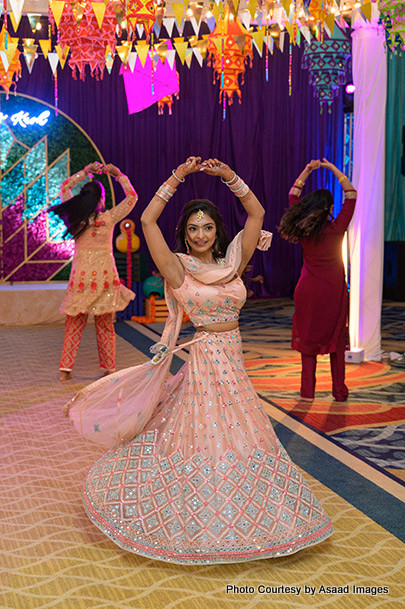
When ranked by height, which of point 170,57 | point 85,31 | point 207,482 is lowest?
point 207,482

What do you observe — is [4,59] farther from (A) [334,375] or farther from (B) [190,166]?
(B) [190,166]

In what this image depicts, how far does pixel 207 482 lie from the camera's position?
3.00 m

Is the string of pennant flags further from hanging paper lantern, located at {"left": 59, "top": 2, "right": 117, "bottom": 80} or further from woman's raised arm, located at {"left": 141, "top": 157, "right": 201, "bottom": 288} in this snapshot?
woman's raised arm, located at {"left": 141, "top": 157, "right": 201, "bottom": 288}

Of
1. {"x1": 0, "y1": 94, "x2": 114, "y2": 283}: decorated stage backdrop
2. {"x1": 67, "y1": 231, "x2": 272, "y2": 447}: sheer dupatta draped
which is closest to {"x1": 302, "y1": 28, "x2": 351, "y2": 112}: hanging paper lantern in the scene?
{"x1": 0, "y1": 94, "x2": 114, "y2": 283}: decorated stage backdrop

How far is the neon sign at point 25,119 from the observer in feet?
31.9

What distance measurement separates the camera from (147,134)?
10.2m

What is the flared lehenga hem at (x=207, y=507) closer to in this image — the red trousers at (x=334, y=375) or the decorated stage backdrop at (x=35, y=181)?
the red trousers at (x=334, y=375)

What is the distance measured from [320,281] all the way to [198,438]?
8.28 feet

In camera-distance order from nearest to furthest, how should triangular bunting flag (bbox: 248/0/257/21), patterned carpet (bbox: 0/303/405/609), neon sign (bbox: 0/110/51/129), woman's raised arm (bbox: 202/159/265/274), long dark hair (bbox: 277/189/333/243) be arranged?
1. patterned carpet (bbox: 0/303/405/609)
2. woman's raised arm (bbox: 202/159/265/274)
3. triangular bunting flag (bbox: 248/0/257/21)
4. long dark hair (bbox: 277/189/333/243)
5. neon sign (bbox: 0/110/51/129)

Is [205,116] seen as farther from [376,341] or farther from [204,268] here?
[204,268]

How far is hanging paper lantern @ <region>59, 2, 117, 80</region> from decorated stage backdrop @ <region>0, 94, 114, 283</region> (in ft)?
13.3

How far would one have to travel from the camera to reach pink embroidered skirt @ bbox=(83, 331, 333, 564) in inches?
114

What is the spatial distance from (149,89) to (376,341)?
4661 millimetres

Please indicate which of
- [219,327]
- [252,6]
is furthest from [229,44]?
[219,327]
